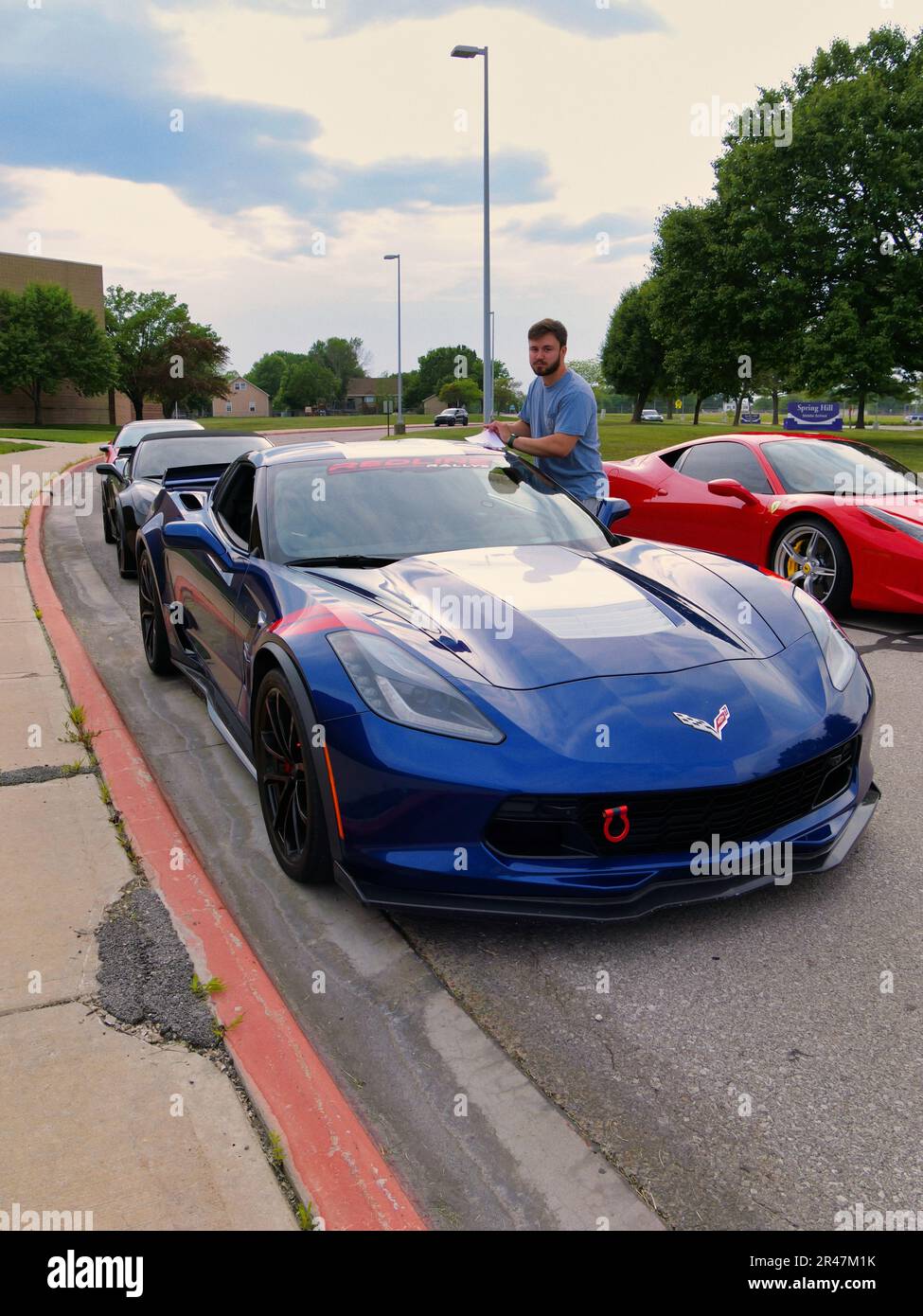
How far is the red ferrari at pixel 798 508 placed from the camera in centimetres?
700

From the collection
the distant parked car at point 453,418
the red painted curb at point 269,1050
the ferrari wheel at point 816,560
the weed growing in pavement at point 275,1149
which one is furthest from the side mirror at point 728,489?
the distant parked car at point 453,418

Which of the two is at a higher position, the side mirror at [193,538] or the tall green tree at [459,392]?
the tall green tree at [459,392]

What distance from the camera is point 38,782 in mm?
4316

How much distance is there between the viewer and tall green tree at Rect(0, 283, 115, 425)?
5884cm

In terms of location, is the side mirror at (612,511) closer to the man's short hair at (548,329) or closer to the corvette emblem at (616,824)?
the man's short hair at (548,329)

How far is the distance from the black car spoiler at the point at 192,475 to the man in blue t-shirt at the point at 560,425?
3056 millimetres

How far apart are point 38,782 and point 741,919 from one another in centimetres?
288

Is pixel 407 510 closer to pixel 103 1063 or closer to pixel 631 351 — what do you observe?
pixel 103 1063

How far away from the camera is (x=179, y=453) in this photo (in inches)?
408

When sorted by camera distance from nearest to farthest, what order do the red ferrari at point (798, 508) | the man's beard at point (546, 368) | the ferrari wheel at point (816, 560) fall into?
the man's beard at point (546, 368), the red ferrari at point (798, 508), the ferrari wheel at point (816, 560)

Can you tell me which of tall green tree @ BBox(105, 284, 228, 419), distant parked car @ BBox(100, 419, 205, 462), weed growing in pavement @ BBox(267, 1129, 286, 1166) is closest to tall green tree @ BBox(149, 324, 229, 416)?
tall green tree @ BBox(105, 284, 228, 419)

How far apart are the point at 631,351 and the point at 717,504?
6994cm

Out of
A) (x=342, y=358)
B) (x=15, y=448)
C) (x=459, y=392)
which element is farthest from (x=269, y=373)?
(x=15, y=448)

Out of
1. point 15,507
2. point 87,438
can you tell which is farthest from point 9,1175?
point 87,438
